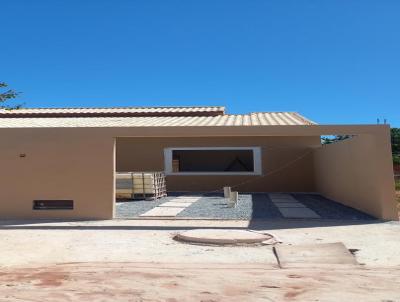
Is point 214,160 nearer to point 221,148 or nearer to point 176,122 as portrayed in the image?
point 221,148

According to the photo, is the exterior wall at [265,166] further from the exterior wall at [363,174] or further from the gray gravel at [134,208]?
the gray gravel at [134,208]

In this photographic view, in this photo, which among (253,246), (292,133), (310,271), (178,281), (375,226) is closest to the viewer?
(178,281)

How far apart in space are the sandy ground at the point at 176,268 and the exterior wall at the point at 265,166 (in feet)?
30.3

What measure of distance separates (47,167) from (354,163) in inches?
342

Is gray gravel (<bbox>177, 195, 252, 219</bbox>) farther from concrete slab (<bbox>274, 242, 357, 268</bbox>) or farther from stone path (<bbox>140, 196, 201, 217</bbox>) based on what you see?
concrete slab (<bbox>274, 242, 357, 268</bbox>)

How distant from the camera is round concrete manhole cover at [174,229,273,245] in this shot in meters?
7.42

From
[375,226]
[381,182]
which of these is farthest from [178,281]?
[381,182]

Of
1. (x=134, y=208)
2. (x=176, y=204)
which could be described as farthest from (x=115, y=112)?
(x=134, y=208)

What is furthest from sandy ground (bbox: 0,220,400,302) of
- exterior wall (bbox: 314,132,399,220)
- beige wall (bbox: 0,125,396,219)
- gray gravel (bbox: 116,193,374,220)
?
gray gravel (bbox: 116,193,374,220)

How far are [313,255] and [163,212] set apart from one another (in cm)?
617

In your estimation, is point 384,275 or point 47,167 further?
point 47,167

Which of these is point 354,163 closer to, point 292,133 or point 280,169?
point 292,133

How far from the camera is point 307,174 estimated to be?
60.2 ft

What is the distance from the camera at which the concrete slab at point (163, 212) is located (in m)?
11.2
